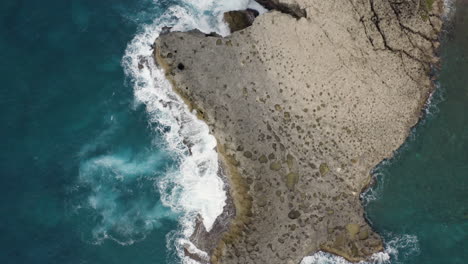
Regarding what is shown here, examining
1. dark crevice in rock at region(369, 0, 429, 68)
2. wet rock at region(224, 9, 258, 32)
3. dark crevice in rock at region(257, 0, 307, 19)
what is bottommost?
wet rock at region(224, 9, 258, 32)

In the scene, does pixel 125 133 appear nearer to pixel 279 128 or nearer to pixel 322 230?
pixel 279 128

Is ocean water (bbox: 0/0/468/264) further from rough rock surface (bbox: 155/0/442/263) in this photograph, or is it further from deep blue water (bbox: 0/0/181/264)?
rough rock surface (bbox: 155/0/442/263)

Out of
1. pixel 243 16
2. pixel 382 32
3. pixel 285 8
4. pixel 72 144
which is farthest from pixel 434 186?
pixel 72 144

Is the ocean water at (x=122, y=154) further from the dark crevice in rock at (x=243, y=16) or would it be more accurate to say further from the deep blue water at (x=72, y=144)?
the dark crevice in rock at (x=243, y=16)

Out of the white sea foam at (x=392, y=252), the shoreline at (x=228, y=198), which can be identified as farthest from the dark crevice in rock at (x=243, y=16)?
the white sea foam at (x=392, y=252)

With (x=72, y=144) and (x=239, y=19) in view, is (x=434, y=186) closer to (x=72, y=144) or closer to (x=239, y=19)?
(x=239, y=19)

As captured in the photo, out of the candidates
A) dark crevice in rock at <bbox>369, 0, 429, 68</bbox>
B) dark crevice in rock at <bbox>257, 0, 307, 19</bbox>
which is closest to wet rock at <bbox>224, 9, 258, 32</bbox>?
dark crevice in rock at <bbox>257, 0, 307, 19</bbox>
